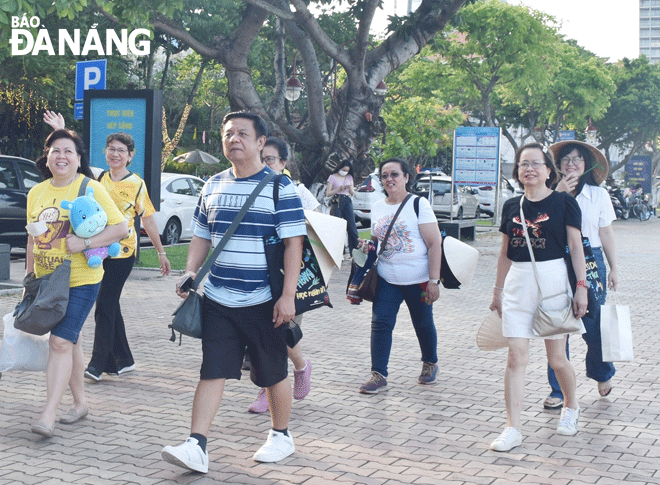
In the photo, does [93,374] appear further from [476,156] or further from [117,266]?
[476,156]

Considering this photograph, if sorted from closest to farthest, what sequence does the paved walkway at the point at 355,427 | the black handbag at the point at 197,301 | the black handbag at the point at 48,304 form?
the black handbag at the point at 197,301, the paved walkway at the point at 355,427, the black handbag at the point at 48,304

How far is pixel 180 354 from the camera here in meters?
7.23

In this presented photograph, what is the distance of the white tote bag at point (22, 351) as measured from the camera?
4902mm

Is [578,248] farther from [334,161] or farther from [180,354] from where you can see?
[334,161]

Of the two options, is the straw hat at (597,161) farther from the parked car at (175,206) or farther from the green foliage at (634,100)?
the green foliage at (634,100)

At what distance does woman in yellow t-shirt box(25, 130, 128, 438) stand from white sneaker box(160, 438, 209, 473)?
1.01 m

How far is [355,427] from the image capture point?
16.9 ft

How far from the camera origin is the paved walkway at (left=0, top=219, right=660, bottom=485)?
14.1 feet

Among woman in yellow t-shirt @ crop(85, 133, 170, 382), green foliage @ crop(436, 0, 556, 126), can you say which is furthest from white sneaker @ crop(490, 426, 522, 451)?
green foliage @ crop(436, 0, 556, 126)

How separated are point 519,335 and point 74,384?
2.58 meters

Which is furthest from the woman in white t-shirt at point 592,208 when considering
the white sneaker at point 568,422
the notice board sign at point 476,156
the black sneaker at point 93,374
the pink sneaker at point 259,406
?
the notice board sign at point 476,156

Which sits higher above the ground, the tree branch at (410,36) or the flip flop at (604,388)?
the tree branch at (410,36)

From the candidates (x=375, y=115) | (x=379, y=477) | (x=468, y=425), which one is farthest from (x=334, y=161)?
(x=379, y=477)

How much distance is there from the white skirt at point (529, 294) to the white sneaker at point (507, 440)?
530 millimetres
